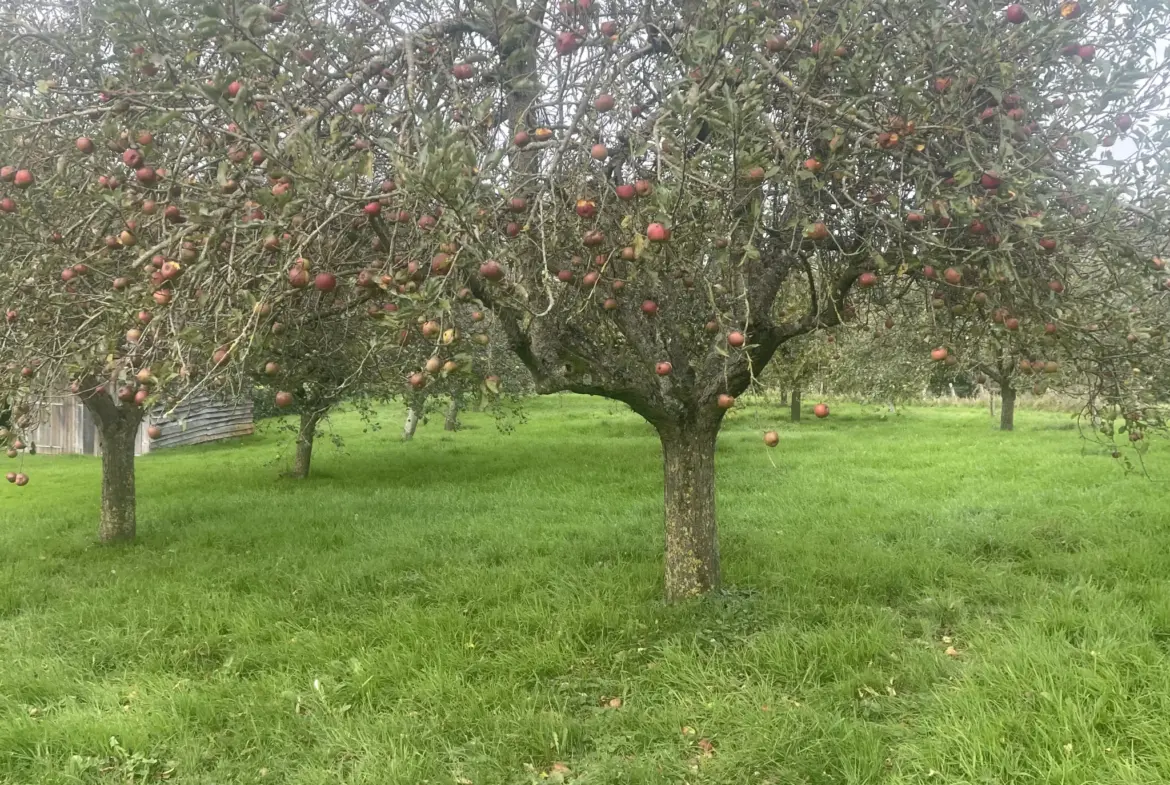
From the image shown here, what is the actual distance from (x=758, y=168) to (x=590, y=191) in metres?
1.77

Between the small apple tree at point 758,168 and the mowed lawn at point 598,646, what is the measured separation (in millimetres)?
1377

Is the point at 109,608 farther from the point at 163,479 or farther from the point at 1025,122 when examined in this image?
the point at 163,479

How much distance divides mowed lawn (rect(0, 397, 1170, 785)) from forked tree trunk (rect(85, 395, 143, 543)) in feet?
0.94

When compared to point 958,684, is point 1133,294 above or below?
above

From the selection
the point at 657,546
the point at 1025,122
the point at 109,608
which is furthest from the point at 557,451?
the point at 1025,122

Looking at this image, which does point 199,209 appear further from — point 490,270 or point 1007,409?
point 1007,409

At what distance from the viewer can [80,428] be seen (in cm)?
1927

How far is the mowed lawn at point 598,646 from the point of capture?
3559 millimetres

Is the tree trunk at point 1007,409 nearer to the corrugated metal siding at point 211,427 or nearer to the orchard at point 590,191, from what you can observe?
the orchard at point 590,191

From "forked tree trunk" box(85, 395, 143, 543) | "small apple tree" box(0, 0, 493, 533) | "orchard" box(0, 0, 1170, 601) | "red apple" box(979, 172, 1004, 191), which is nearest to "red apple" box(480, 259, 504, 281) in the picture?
"orchard" box(0, 0, 1170, 601)

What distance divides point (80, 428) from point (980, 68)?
72.4 feet

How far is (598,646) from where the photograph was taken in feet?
15.8

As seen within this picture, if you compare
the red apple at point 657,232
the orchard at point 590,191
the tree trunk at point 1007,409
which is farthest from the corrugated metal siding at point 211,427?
the tree trunk at point 1007,409

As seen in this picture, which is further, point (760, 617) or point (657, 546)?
point (657, 546)
